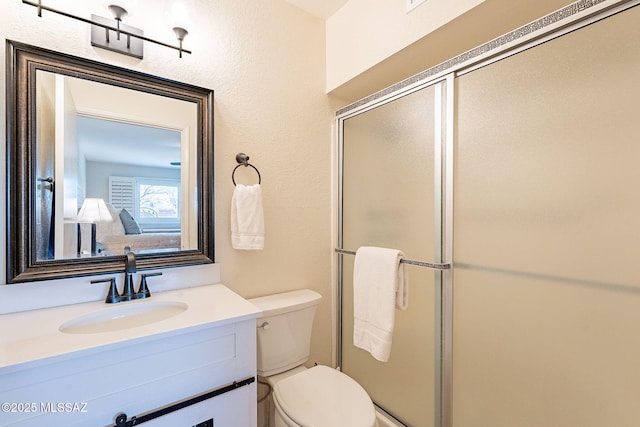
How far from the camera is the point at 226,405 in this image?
1.00 meters

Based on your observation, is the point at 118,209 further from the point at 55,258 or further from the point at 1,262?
the point at 1,262

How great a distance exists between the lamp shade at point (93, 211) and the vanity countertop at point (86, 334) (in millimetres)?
336

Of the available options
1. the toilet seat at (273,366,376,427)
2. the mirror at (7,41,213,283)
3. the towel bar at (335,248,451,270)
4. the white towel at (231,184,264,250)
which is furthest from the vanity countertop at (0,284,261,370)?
the towel bar at (335,248,451,270)

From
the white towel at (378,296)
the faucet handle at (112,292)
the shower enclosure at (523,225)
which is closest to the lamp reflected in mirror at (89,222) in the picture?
the faucet handle at (112,292)

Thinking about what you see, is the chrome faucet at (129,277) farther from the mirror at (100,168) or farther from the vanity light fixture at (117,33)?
the vanity light fixture at (117,33)

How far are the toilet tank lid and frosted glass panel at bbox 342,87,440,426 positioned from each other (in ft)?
1.10

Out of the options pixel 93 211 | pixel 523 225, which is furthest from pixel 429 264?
pixel 93 211

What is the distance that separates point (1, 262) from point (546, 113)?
77.2 inches

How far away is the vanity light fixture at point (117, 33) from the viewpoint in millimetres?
1131

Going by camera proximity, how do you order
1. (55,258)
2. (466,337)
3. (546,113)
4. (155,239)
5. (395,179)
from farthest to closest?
1. (395,179)
2. (155,239)
3. (466,337)
4. (55,258)
5. (546,113)

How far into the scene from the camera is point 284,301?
149 cm

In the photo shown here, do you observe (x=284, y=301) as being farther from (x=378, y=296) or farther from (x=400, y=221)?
(x=400, y=221)

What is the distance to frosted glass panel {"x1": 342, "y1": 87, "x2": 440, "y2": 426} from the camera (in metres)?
1.33

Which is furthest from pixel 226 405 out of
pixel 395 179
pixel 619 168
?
pixel 619 168
